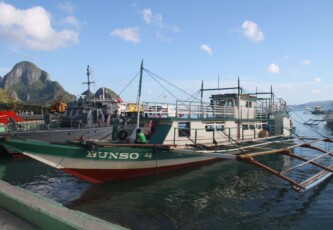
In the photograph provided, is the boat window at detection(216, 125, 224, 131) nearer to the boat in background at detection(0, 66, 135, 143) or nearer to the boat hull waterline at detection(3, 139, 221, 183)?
the boat hull waterline at detection(3, 139, 221, 183)

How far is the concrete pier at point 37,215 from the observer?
408 centimetres

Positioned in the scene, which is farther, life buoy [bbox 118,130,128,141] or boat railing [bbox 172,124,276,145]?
life buoy [bbox 118,130,128,141]

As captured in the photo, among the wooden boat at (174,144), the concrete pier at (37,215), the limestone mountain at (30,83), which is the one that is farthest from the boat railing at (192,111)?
the limestone mountain at (30,83)

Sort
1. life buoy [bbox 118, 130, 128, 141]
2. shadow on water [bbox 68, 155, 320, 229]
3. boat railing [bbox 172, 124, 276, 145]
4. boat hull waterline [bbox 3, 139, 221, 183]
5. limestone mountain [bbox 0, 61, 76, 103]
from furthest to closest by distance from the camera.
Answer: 1. limestone mountain [bbox 0, 61, 76, 103]
2. life buoy [bbox 118, 130, 128, 141]
3. boat railing [bbox 172, 124, 276, 145]
4. boat hull waterline [bbox 3, 139, 221, 183]
5. shadow on water [bbox 68, 155, 320, 229]

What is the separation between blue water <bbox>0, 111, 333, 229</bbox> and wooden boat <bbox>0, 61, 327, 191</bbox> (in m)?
0.90

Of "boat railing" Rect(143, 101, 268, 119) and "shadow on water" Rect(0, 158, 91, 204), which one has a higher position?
"boat railing" Rect(143, 101, 268, 119)

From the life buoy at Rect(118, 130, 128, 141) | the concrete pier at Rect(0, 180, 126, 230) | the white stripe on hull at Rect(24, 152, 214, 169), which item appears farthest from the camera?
the life buoy at Rect(118, 130, 128, 141)

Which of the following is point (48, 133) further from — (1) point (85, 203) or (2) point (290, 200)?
(2) point (290, 200)

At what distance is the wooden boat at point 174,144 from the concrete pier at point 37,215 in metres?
7.61

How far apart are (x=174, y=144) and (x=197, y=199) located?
400cm

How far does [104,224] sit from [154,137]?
13.7m

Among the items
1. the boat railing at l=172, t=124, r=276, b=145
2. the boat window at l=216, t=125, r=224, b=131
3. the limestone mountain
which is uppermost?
the limestone mountain

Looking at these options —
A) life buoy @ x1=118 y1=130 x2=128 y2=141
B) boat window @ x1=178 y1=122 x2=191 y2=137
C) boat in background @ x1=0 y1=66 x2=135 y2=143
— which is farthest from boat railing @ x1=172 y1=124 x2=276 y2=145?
boat in background @ x1=0 y1=66 x2=135 y2=143

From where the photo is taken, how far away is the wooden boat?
1319 centimetres
